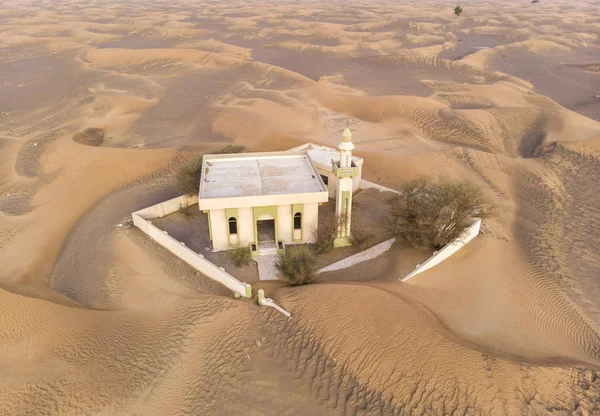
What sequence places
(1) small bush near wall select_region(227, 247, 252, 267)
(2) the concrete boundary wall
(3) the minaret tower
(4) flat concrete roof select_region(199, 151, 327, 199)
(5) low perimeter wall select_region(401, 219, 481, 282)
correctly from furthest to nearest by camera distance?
(2) the concrete boundary wall → (4) flat concrete roof select_region(199, 151, 327, 199) → (1) small bush near wall select_region(227, 247, 252, 267) → (3) the minaret tower → (5) low perimeter wall select_region(401, 219, 481, 282)

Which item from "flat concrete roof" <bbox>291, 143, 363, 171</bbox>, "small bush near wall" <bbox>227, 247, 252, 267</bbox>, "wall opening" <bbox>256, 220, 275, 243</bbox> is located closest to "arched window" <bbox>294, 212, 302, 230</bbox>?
"wall opening" <bbox>256, 220, 275, 243</bbox>

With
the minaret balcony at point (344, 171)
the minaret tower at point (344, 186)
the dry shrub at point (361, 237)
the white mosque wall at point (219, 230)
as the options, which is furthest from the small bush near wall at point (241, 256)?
the minaret balcony at point (344, 171)

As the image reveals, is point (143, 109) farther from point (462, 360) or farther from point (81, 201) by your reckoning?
point (462, 360)

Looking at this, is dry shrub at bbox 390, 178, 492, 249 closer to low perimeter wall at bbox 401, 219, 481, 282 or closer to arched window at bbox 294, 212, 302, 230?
low perimeter wall at bbox 401, 219, 481, 282

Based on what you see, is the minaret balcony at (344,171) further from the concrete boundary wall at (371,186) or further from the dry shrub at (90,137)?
the dry shrub at (90,137)

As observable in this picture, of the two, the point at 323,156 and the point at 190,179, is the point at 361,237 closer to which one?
the point at 323,156

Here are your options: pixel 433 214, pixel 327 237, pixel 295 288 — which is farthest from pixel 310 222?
pixel 433 214

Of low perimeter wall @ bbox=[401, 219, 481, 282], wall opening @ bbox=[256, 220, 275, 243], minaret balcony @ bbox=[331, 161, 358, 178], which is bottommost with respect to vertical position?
wall opening @ bbox=[256, 220, 275, 243]

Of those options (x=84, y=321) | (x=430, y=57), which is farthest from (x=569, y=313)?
(x=430, y=57)
